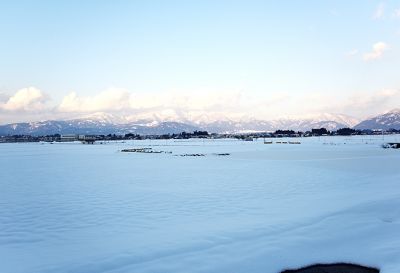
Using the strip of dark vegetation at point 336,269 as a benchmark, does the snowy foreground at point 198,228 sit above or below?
above

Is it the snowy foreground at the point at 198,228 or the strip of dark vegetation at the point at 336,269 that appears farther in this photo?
the snowy foreground at the point at 198,228

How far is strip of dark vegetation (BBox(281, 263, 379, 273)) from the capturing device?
338 inches

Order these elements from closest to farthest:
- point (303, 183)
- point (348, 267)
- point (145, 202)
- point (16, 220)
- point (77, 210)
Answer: point (348, 267), point (16, 220), point (77, 210), point (145, 202), point (303, 183)

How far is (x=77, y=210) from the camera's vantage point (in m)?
15.9

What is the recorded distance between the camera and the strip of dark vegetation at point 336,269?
28.1ft

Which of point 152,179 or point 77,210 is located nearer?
point 77,210

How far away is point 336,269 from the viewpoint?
28.6 feet

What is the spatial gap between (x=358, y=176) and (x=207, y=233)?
62.8 feet

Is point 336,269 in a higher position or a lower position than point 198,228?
lower

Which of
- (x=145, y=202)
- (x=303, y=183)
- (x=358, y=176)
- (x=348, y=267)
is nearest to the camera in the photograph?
(x=348, y=267)

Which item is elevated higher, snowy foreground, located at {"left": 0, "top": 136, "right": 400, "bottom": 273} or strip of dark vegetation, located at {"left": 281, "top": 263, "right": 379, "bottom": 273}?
snowy foreground, located at {"left": 0, "top": 136, "right": 400, "bottom": 273}

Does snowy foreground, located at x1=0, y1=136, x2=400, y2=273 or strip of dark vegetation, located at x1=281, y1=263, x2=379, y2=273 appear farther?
snowy foreground, located at x1=0, y1=136, x2=400, y2=273

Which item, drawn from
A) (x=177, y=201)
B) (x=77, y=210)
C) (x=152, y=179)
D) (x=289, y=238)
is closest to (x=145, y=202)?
(x=177, y=201)

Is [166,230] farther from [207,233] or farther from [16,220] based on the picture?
[16,220]
